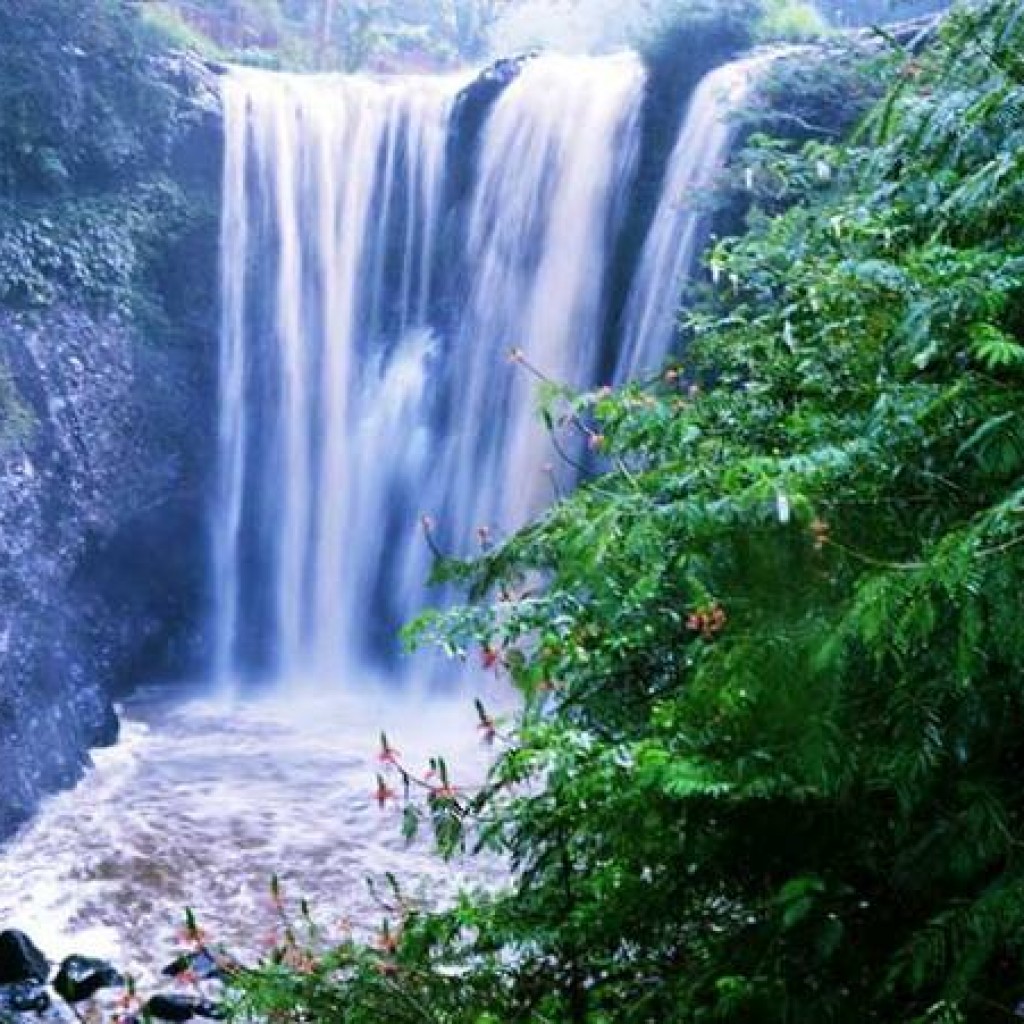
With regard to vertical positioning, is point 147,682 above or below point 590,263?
below

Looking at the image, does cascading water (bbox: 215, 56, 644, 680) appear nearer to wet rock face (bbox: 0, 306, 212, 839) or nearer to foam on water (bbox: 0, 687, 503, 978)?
wet rock face (bbox: 0, 306, 212, 839)

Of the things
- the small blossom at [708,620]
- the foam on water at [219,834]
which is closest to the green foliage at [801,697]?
the small blossom at [708,620]

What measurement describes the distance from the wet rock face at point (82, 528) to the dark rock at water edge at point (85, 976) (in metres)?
2.56

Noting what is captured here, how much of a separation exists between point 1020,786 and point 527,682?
95cm

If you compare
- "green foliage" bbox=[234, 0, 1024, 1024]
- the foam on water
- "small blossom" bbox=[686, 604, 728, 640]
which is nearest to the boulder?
the foam on water

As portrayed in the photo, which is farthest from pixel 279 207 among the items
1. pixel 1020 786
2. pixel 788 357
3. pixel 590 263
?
pixel 1020 786

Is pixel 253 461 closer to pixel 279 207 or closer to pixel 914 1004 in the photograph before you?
pixel 279 207

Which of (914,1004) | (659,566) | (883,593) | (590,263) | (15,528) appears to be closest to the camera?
(883,593)

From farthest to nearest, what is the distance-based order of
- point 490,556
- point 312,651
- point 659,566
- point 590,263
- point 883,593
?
point 312,651
point 590,263
point 490,556
point 659,566
point 883,593

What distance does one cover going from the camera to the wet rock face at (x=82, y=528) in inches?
423

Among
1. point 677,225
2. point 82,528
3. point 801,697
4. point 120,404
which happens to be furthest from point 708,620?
point 120,404

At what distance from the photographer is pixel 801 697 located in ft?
6.92

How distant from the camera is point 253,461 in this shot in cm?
1486

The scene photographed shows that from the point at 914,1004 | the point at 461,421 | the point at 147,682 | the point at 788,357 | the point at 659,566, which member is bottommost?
the point at 147,682
